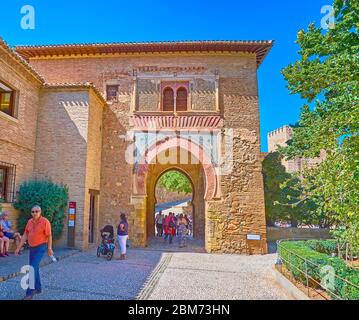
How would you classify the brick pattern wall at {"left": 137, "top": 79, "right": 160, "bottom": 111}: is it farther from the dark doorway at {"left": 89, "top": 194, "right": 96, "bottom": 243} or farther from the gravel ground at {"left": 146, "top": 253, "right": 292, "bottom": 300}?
the gravel ground at {"left": 146, "top": 253, "right": 292, "bottom": 300}

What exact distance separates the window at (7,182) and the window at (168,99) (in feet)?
20.3

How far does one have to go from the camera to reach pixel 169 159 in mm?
14203

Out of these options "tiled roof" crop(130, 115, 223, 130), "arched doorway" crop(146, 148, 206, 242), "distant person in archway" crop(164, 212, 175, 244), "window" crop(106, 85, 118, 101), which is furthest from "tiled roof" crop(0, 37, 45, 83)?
"distant person in archway" crop(164, 212, 175, 244)

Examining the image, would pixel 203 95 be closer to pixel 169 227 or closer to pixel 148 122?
pixel 148 122

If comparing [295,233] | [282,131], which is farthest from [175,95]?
[282,131]

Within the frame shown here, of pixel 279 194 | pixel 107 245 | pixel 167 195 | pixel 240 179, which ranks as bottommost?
pixel 107 245

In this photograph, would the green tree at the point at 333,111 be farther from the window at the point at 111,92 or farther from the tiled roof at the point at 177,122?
the window at the point at 111,92

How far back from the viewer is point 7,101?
859 cm

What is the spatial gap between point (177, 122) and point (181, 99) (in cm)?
115

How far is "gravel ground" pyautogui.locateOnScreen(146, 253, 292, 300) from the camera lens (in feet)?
17.0

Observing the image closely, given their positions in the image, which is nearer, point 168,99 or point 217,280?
point 217,280
